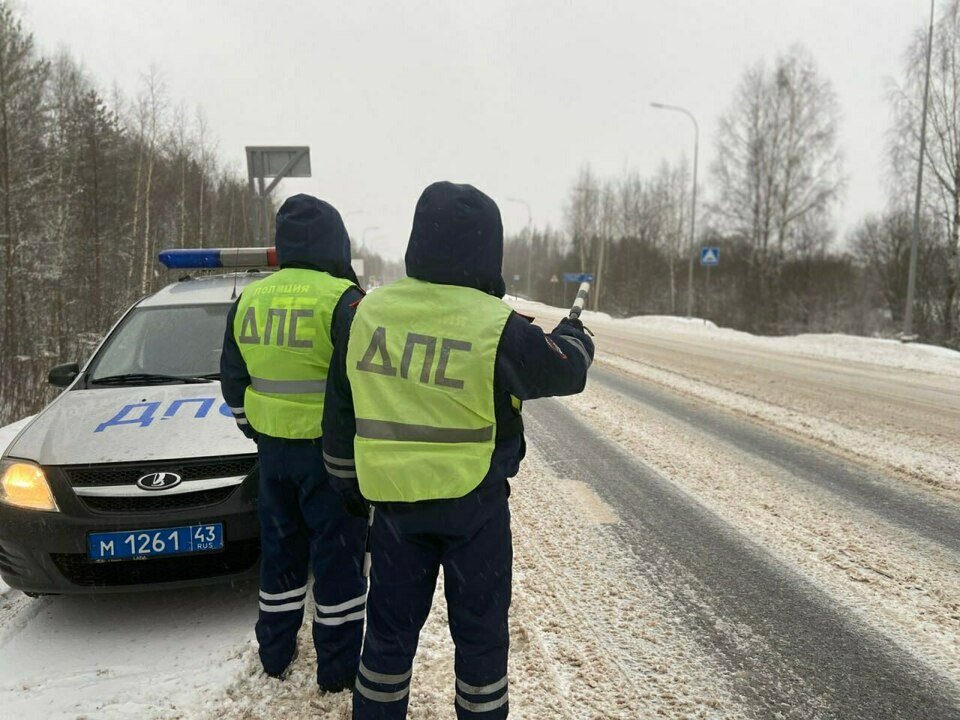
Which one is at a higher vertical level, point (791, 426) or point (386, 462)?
point (386, 462)

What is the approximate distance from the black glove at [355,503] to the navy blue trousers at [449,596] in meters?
0.24

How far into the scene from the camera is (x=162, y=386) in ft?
12.4

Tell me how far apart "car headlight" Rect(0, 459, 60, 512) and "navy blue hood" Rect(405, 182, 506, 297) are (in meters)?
2.10

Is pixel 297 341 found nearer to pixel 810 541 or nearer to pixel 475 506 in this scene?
pixel 475 506

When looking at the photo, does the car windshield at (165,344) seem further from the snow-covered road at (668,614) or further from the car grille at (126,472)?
the snow-covered road at (668,614)

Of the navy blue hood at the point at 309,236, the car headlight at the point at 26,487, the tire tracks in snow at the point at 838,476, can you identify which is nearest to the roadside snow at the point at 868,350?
the tire tracks in snow at the point at 838,476

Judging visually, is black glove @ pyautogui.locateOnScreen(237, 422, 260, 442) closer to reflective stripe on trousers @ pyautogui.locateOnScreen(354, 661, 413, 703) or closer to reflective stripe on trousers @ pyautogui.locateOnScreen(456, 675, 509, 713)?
reflective stripe on trousers @ pyautogui.locateOnScreen(354, 661, 413, 703)

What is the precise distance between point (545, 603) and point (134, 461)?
79.6 inches

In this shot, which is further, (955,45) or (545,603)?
(955,45)

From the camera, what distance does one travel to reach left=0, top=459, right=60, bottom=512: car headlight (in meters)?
2.80

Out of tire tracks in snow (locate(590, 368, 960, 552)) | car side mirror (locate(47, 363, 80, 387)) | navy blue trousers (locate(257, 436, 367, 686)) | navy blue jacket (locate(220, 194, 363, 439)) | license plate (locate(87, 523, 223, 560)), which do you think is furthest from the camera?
tire tracks in snow (locate(590, 368, 960, 552))

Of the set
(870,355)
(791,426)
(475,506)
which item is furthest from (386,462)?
(870,355)

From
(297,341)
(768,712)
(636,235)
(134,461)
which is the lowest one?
(768,712)

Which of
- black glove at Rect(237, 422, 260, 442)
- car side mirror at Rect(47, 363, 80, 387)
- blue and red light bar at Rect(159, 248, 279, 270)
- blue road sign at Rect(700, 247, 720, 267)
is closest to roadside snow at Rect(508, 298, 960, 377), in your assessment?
blue road sign at Rect(700, 247, 720, 267)
